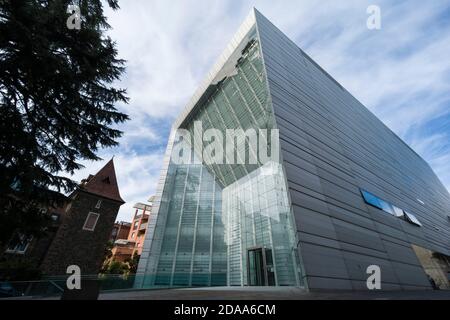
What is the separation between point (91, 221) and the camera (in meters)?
21.5

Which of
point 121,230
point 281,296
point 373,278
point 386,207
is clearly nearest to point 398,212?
point 386,207

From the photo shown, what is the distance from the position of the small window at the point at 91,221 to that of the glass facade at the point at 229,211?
7617 millimetres

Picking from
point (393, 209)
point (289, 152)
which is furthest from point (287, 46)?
point (393, 209)

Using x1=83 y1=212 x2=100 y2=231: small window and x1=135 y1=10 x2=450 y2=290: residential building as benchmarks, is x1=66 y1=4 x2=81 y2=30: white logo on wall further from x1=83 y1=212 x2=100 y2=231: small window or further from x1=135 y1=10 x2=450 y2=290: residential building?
x1=83 y1=212 x2=100 y2=231: small window

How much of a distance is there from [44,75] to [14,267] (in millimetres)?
15956

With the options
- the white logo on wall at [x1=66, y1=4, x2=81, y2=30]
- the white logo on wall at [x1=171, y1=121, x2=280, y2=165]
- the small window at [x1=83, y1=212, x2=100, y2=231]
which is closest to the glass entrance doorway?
the white logo on wall at [x1=171, y1=121, x2=280, y2=165]

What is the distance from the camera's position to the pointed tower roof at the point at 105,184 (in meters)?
23.2

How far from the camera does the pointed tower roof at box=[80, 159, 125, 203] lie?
23214mm

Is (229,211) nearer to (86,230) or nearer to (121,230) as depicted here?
(86,230)

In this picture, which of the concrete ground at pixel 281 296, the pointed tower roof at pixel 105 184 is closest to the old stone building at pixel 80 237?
the pointed tower roof at pixel 105 184

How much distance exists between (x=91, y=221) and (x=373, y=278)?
2331cm

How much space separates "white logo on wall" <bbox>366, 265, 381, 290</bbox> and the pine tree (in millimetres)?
10591

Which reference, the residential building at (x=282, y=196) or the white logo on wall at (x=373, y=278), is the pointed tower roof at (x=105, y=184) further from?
the white logo on wall at (x=373, y=278)
